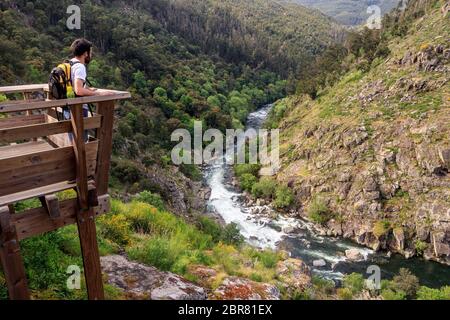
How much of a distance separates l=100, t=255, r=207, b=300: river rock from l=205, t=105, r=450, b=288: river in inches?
905

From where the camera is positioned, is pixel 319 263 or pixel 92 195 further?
pixel 319 263

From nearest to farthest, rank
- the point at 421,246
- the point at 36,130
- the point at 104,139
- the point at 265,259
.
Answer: the point at 36,130 → the point at 104,139 → the point at 265,259 → the point at 421,246

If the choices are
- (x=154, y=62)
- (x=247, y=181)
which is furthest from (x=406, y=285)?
(x=154, y=62)

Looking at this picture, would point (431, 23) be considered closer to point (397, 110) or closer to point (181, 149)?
point (397, 110)

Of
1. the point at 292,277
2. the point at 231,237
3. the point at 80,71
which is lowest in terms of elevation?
the point at 231,237

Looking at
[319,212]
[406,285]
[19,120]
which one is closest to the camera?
[19,120]

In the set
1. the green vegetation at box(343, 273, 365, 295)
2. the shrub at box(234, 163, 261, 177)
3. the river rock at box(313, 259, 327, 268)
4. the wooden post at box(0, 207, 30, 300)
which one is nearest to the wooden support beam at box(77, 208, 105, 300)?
the wooden post at box(0, 207, 30, 300)

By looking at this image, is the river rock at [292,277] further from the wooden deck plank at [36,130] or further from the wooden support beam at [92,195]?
the wooden deck plank at [36,130]

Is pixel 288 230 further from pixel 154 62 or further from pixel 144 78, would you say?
pixel 154 62

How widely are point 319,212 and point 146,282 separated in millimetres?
34075

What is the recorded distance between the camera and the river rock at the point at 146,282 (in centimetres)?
737

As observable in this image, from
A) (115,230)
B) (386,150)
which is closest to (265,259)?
(115,230)

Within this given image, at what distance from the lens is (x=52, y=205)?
16.1 ft

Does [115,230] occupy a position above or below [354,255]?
above
